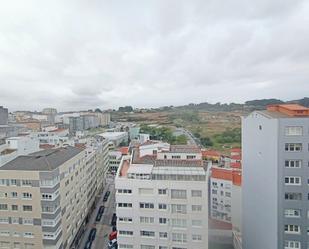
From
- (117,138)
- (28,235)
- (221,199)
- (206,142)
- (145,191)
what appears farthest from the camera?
(117,138)

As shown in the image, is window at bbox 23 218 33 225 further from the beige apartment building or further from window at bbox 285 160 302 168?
window at bbox 285 160 302 168

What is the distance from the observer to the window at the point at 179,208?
18031mm

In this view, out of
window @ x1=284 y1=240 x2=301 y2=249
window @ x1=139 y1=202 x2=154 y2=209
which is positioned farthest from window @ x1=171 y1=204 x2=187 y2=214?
window @ x1=284 y1=240 x2=301 y2=249

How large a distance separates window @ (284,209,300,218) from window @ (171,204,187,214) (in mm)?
5881

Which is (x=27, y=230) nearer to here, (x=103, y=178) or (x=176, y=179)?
(x=176, y=179)

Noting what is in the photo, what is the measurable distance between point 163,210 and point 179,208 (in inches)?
40.9

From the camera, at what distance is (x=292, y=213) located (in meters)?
15.8

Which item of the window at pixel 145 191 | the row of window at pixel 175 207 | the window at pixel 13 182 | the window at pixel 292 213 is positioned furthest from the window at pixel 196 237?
the window at pixel 13 182

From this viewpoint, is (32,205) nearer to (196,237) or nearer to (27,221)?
(27,221)

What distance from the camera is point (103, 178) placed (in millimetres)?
44125

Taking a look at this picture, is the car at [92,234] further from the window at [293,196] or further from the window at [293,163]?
the window at [293,163]

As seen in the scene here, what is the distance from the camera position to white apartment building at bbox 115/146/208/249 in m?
18.0

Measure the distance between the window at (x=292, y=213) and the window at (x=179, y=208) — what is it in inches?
232

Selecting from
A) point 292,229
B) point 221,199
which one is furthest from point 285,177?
point 221,199
